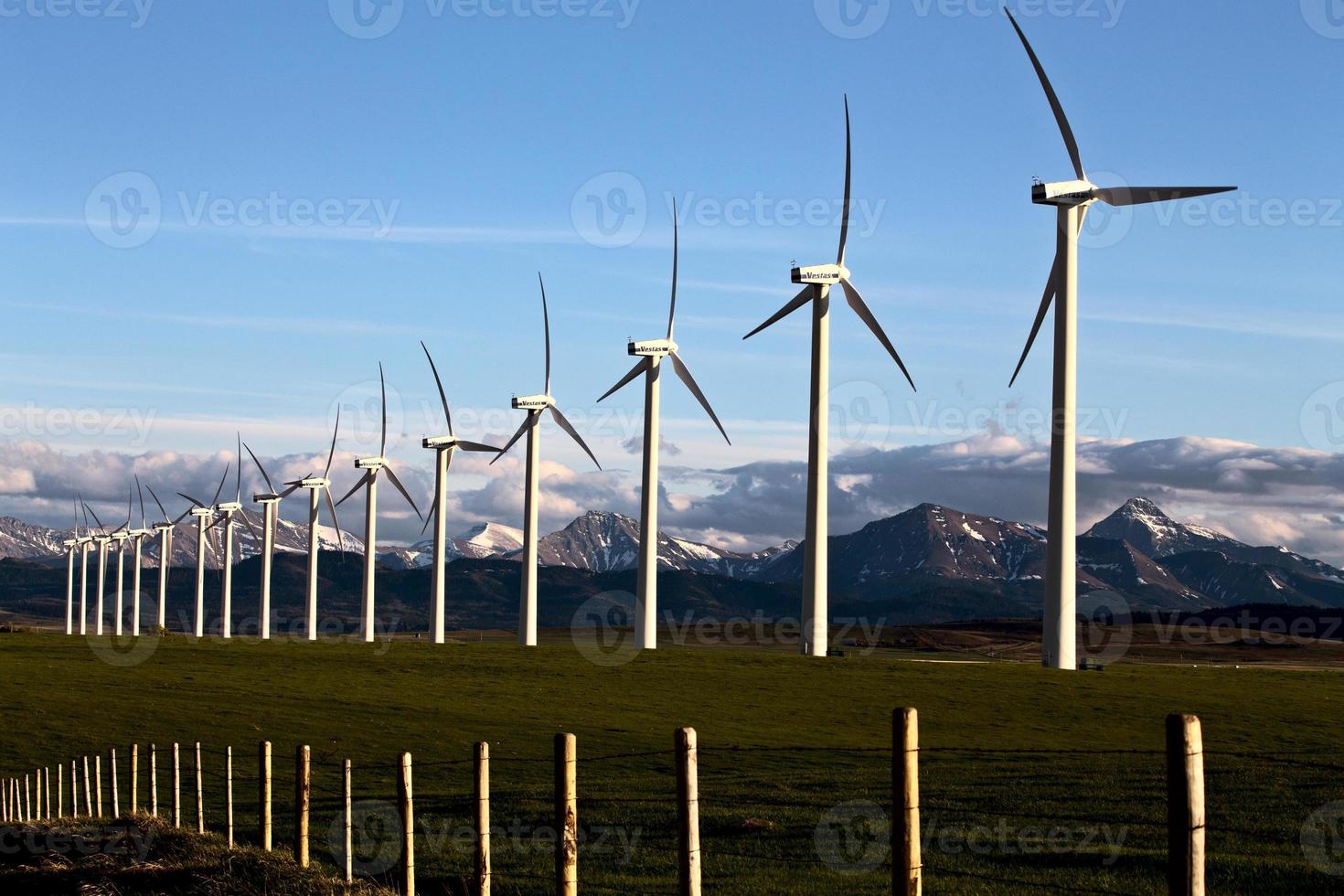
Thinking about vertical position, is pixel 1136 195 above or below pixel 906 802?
above

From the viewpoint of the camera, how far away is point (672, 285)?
112 meters

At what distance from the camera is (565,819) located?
17938mm

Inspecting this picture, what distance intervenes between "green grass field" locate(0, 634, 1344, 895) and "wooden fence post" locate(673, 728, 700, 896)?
5.29m

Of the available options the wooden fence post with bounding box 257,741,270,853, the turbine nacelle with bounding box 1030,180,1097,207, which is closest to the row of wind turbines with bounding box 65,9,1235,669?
the turbine nacelle with bounding box 1030,180,1097,207

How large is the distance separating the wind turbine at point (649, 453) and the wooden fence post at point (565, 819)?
281ft

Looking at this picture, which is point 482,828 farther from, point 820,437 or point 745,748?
point 820,437

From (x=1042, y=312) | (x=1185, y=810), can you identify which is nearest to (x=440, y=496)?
(x=1042, y=312)

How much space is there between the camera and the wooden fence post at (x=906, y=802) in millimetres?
15227

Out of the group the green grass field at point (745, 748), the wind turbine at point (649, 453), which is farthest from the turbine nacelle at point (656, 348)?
the green grass field at point (745, 748)

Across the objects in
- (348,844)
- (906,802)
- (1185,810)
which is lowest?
(348,844)

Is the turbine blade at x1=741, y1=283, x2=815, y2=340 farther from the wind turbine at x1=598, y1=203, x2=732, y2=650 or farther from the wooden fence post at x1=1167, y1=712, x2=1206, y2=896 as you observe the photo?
the wooden fence post at x1=1167, y1=712, x2=1206, y2=896

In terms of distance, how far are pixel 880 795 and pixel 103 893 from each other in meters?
16.2

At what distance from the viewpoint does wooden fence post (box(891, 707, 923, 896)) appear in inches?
599

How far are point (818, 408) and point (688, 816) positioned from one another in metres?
77.6
